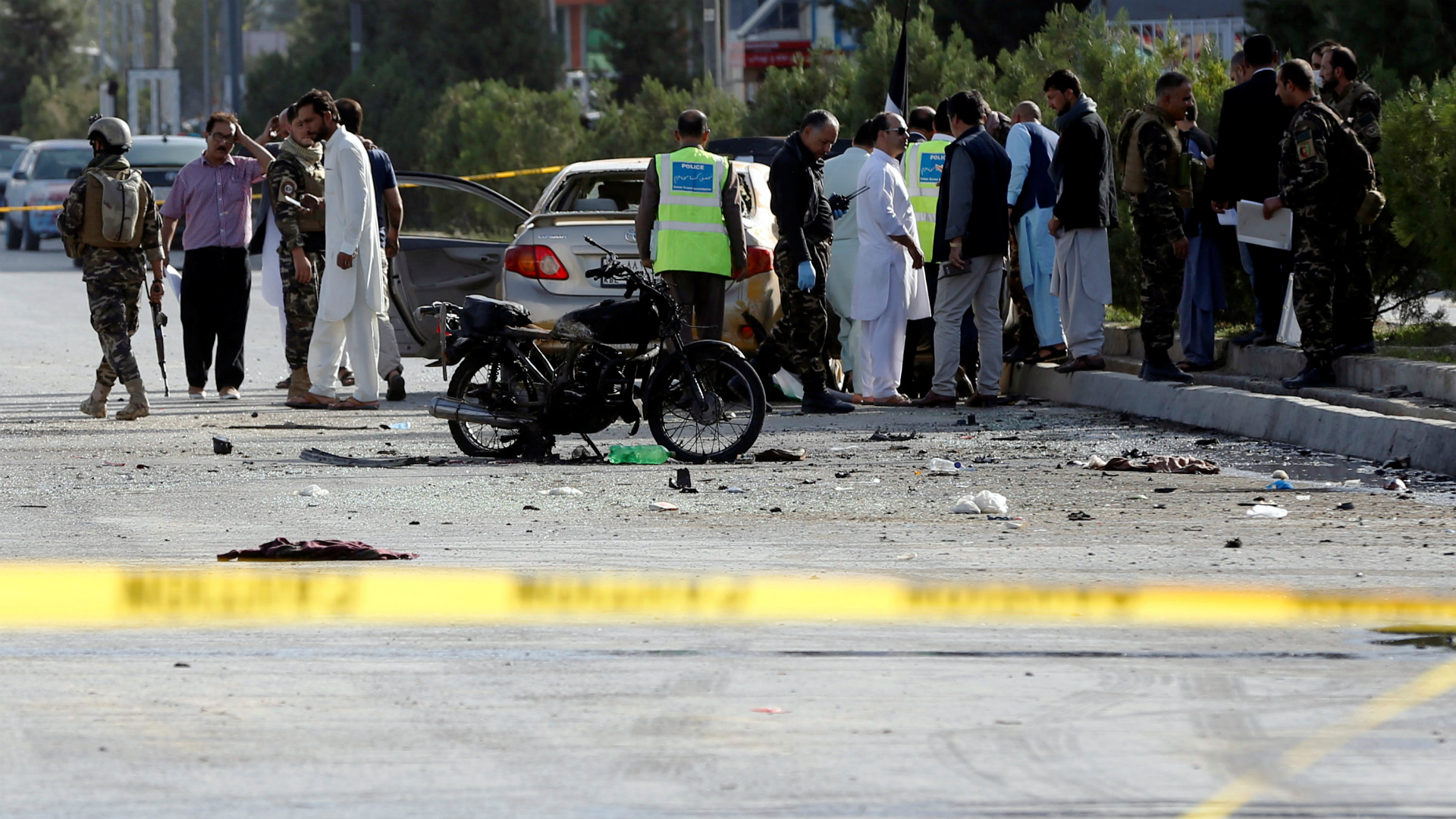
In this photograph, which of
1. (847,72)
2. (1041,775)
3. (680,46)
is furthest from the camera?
(680,46)

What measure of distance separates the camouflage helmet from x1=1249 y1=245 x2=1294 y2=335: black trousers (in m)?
6.70

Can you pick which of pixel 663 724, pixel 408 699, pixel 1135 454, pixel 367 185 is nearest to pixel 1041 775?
pixel 663 724

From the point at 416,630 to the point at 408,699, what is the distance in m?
0.93

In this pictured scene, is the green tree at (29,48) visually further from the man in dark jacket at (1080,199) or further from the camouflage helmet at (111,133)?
the man in dark jacket at (1080,199)

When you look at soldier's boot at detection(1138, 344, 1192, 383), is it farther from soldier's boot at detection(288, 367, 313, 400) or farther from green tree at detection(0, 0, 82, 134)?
green tree at detection(0, 0, 82, 134)

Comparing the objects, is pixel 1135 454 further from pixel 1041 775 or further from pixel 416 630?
pixel 1041 775

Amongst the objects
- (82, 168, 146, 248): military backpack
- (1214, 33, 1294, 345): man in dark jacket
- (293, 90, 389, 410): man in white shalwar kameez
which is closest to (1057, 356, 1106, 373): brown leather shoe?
(1214, 33, 1294, 345): man in dark jacket

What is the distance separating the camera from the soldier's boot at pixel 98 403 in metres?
12.7

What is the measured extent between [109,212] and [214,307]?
1.57 m

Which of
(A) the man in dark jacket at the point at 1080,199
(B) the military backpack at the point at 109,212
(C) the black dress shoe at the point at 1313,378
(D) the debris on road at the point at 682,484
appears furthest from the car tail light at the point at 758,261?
(D) the debris on road at the point at 682,484

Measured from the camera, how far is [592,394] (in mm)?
10648

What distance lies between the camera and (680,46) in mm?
51125

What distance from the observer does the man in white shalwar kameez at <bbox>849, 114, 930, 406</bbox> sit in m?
13.2

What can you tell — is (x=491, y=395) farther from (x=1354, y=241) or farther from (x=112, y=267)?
(x=1354, y=241)
